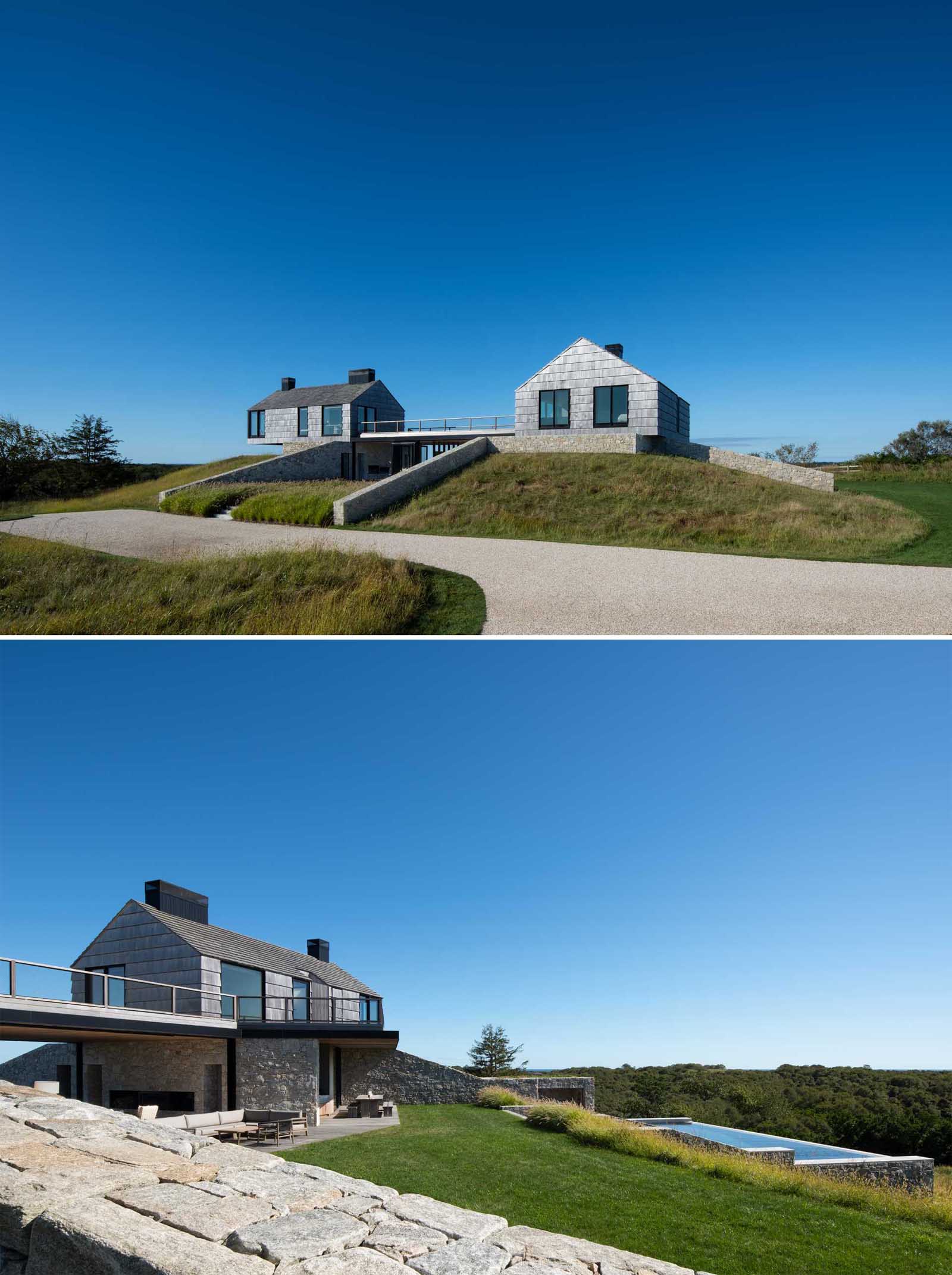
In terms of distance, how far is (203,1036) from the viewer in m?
15.8

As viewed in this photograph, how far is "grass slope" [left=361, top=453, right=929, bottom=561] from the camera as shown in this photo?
18938 mm

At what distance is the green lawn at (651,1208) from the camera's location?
7203 millimetres

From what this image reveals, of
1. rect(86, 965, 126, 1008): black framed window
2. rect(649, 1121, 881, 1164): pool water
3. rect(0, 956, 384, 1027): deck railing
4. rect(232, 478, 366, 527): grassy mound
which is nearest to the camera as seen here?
rect(0, 956, 384, 1027): deck railing

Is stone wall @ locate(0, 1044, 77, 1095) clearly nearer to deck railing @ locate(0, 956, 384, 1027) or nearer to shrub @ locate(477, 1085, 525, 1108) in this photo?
deck railing @ locate(0, 956, 384, 1027)

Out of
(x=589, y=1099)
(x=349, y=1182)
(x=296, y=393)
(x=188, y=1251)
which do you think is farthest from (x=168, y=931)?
(x=296, y=393)

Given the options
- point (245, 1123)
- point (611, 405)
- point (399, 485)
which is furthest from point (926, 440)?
point (245, 1123)

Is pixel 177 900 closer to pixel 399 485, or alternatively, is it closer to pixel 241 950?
pixel 241 950

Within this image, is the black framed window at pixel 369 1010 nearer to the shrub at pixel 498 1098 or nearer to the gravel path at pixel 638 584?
the shrub at pixel 498 1098

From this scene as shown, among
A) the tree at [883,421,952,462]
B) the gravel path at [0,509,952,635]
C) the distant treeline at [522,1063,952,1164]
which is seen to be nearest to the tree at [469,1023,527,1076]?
the distant treeline at [522,1063,952,1164]

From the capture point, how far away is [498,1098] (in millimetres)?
19453

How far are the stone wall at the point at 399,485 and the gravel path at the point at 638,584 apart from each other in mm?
1477

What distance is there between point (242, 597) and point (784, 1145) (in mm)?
13793

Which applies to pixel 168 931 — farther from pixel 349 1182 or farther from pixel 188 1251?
pixel 188 1251

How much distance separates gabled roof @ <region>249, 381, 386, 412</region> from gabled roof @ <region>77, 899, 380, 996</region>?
103ft
